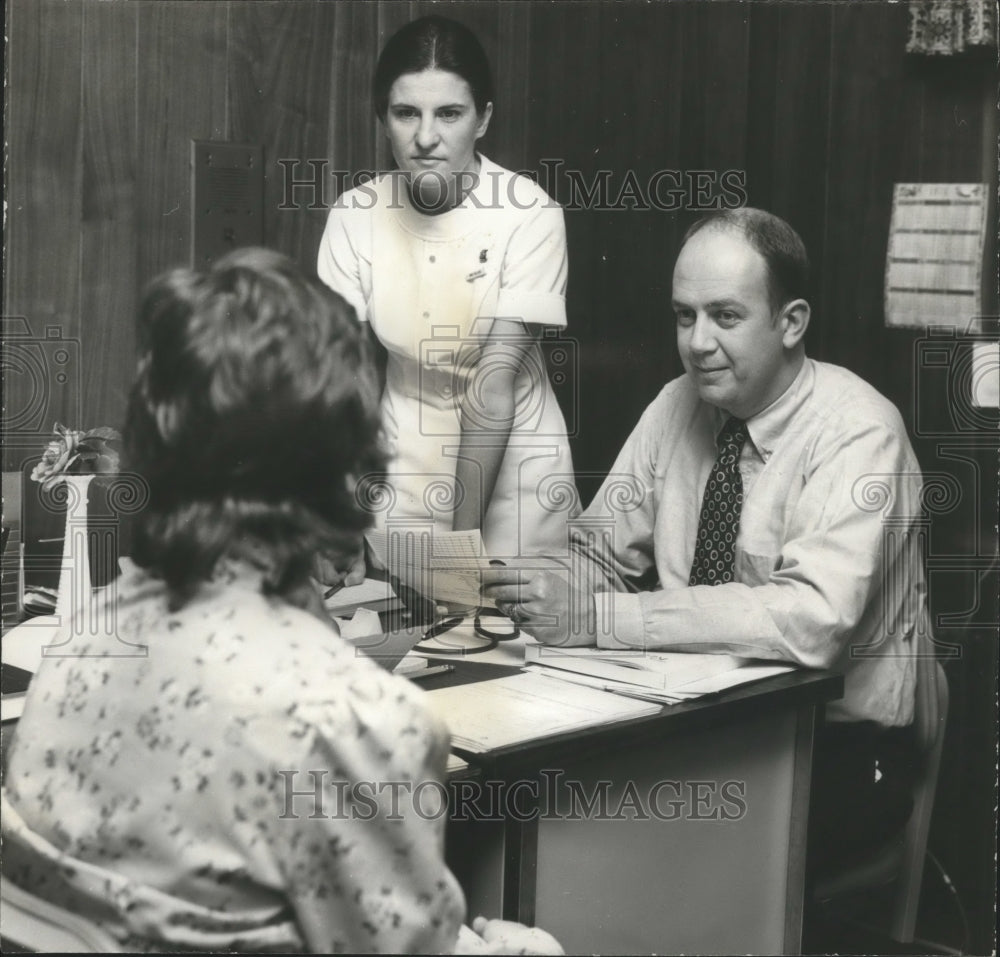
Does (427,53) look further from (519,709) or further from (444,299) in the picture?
(519,709)

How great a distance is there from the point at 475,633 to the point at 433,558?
0.14 meters

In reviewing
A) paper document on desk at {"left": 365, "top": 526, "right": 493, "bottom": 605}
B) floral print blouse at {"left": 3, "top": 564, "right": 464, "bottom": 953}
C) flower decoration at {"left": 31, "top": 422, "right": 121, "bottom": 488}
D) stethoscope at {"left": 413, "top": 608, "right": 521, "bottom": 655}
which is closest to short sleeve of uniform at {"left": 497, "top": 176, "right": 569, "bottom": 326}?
paper document on desk at {"left": 365, "top": 526, "right": 493, "bottom": 605}

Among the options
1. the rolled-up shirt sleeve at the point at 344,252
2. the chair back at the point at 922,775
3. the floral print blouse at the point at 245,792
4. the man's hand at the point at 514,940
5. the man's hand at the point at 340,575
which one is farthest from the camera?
the chair back at the point at 922,775

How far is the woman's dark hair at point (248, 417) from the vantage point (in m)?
0.97

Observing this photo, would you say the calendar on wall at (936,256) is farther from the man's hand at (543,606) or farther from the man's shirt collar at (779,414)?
the man's hand at (543,606)

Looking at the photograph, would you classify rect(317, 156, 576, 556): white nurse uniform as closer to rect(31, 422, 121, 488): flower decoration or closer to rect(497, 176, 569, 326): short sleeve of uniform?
rect(497, 176, 569, 326): short sleeve of uniform

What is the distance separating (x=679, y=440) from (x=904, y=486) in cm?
37

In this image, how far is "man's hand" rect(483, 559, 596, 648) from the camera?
5.76 feet

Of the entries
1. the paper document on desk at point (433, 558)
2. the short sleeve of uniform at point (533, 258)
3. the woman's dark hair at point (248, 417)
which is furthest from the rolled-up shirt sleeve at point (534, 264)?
the woman's dark hair at point (248, 417)

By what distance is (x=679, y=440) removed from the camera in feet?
6.47

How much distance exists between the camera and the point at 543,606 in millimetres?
1760

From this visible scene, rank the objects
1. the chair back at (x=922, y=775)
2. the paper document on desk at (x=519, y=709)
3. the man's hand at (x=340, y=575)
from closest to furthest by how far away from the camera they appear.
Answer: the paper document on desk at (x=519, y=709) → the man's hand at (x=340, y=575) → the chair back at (x=922, y=775)

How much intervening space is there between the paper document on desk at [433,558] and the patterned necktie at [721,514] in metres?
0.38

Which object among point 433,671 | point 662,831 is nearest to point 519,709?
point 433,671
